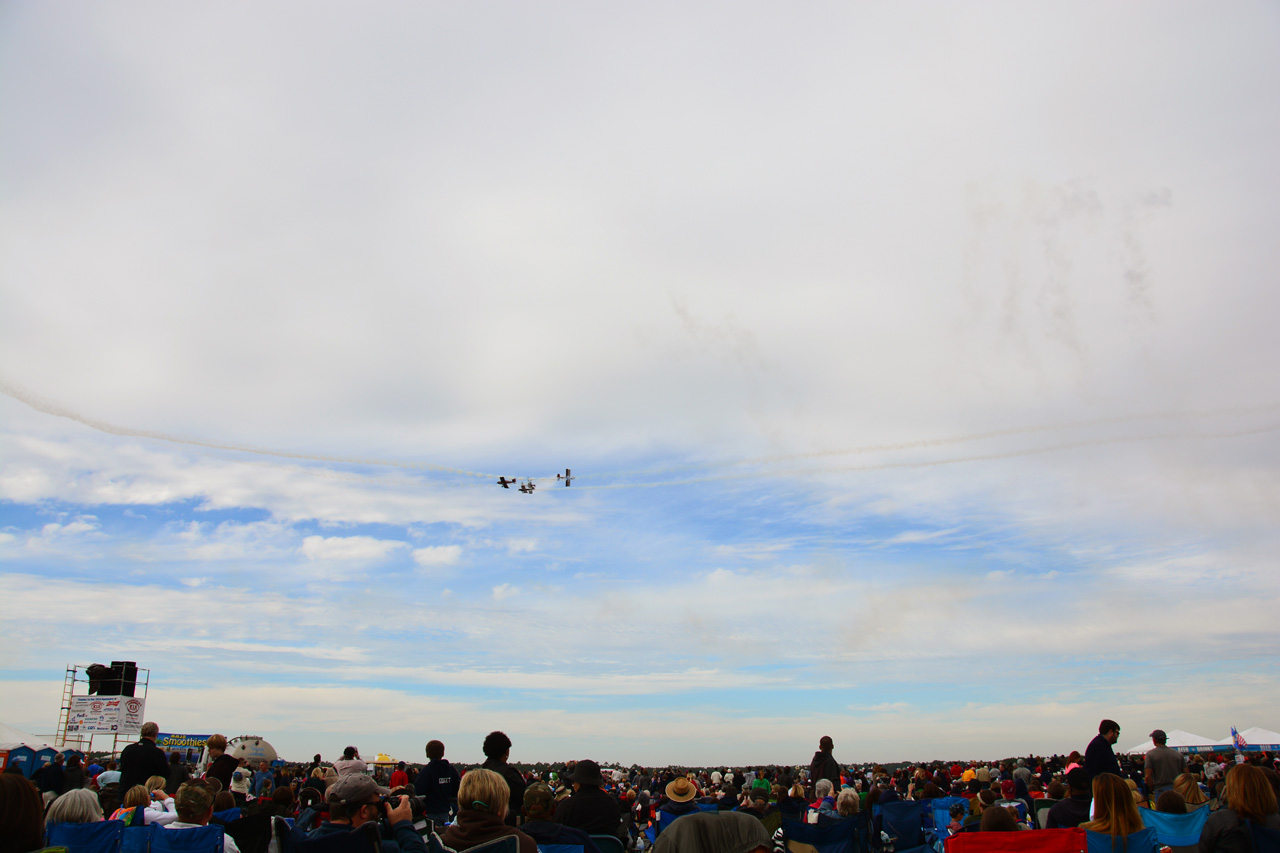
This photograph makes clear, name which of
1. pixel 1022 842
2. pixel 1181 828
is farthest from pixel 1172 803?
pixel 1022 842

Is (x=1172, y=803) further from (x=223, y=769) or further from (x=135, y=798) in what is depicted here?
(x=223, y=769)

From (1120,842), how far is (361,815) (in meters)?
5.77

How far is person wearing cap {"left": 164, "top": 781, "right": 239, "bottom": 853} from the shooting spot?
714cm

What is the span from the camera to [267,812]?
28.8ft

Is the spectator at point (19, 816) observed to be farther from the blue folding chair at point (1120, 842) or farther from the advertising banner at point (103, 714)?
the advertising banner at point (103, 714)

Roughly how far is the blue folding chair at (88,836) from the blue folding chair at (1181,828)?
8872 millimetres

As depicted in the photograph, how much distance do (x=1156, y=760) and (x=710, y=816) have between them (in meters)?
10.8

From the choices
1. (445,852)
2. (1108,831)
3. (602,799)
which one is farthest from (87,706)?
(1108,831)

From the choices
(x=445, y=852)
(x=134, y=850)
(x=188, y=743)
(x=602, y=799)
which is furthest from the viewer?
(x=188, y=743)

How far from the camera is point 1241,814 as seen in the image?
611cm

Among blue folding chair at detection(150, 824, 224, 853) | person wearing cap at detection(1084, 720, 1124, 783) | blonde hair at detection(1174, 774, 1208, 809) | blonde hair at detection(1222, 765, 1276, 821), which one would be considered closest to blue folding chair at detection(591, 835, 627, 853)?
blue folding chair at detection(150, 824, 224, 853)

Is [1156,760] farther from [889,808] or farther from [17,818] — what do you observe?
[17,818]

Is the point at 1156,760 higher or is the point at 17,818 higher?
the point at 17,818

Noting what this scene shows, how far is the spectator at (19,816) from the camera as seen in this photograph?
11.9 ft
